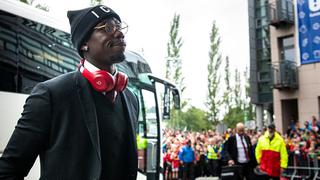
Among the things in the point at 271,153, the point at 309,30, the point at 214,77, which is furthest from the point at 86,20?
the point at 214,77

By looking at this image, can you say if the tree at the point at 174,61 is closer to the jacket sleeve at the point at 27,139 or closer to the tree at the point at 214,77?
the tree at the point at 214,77

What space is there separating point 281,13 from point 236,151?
61.2ft

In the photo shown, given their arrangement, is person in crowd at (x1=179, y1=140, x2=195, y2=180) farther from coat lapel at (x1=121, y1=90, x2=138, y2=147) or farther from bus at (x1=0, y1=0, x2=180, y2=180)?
coat lapel at (x1=121, y1=90, x2=138, y2=147)

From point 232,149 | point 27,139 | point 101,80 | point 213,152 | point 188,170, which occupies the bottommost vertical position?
point 188,170

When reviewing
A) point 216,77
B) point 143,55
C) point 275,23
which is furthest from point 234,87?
point 143,55

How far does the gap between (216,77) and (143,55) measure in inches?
1501

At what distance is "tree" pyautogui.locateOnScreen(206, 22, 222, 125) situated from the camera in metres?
44.3

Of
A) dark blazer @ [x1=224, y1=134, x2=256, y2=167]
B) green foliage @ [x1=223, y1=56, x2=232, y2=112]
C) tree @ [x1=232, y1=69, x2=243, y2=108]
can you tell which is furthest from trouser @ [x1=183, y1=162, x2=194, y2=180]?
tree @ [x1=232, y1=69, x2=243, y2=108]

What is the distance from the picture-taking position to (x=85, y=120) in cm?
197

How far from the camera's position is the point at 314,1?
13.6m

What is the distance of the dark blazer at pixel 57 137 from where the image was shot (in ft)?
6.08

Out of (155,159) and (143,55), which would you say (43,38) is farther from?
(155,159)

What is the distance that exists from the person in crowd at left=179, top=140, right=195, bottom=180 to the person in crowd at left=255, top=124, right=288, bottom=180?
314 inches

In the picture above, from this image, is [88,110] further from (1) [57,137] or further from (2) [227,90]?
(2) [227,90]
